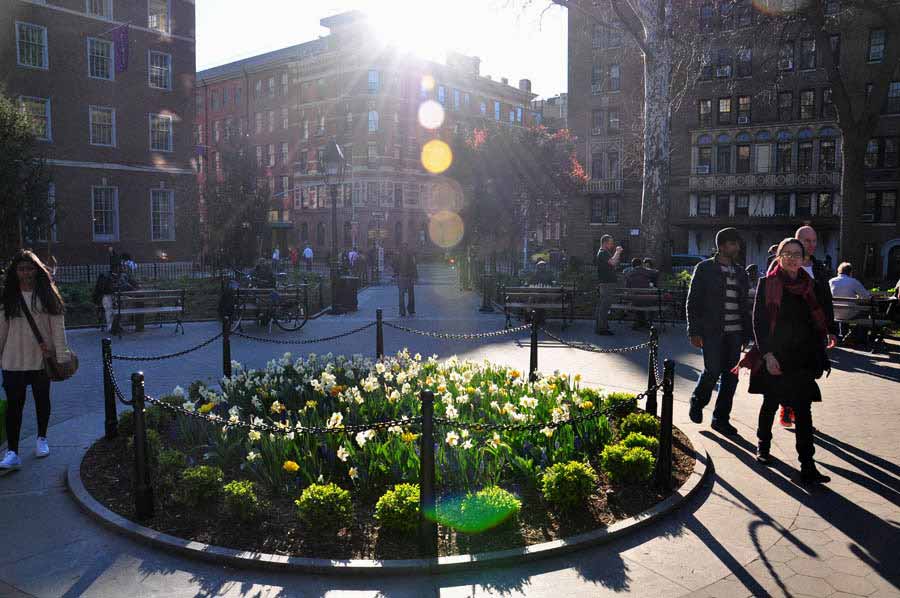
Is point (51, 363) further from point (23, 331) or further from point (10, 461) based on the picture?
point (10, 461)

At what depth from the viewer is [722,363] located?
7281 mm

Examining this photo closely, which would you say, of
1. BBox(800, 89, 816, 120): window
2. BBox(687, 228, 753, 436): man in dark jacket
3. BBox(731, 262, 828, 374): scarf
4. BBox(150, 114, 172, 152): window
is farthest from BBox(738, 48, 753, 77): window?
BBox(731, 262, 828, 374): scarf

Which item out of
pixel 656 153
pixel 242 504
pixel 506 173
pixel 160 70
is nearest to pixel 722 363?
pixel 242 504

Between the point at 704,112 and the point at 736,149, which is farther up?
the point at 704,112

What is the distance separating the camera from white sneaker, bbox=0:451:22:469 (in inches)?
251

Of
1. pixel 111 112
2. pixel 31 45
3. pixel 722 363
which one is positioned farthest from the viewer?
pixel 111 112

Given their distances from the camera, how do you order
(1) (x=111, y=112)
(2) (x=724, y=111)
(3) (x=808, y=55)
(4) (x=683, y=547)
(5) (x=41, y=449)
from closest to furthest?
(4) (x=683, y=547)
(5) (x=41, y=449)
(1) (x=111, y=112)
(3) (x=808, y=55)
(2) (x=724, y=111)

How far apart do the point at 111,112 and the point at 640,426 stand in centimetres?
3585

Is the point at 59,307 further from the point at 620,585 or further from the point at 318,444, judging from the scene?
the point at 620,585

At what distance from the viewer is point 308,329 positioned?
1678cm

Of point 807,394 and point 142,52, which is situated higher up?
point 142,52

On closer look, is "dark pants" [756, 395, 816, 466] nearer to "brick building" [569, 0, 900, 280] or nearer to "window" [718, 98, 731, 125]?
"brick building" [569, 0, 900, 280]

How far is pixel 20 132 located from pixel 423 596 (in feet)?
82.1

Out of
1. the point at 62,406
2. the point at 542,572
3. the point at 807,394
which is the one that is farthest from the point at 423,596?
the point at 62,406
